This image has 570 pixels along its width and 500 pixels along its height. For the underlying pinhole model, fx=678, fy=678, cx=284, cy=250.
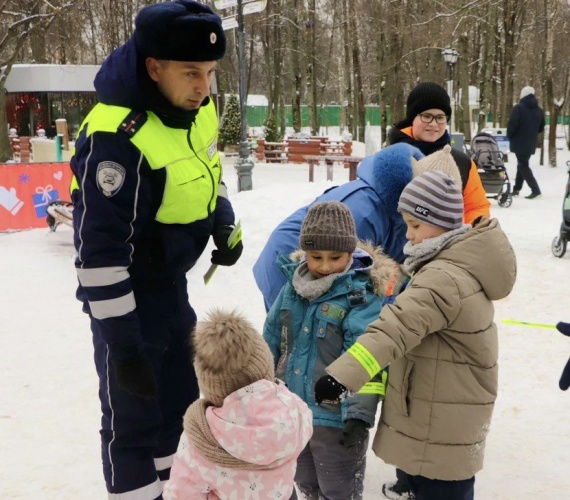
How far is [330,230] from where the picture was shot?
263cm

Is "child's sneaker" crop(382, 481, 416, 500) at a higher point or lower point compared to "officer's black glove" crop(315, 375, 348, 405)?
lower

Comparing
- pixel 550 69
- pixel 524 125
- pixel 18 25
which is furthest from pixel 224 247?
pixel 18 25

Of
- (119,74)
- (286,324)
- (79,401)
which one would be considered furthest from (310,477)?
(79,401)

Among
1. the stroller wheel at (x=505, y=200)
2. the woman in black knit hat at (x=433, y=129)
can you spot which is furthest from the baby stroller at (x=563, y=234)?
the woman in black knit hat at (x=433, y=129)

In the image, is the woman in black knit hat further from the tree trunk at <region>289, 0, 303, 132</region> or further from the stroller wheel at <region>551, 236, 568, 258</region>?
the tree trunk at <region>289, 0, 303, 132</region>

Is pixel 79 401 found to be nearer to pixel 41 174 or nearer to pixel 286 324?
pixel 286 324

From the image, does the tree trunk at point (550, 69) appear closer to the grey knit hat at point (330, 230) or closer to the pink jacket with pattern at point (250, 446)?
the grey knit hat at point (330, 230)

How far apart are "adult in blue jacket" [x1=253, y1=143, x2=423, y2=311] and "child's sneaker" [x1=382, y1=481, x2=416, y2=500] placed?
1.04 meters

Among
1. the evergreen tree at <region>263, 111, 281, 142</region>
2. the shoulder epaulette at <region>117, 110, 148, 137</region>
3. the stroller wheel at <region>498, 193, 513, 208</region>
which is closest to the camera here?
the shoulder epaulette at <region>117, 110, 148, 137</region>

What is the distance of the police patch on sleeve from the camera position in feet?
7.30

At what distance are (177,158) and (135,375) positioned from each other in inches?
30.7

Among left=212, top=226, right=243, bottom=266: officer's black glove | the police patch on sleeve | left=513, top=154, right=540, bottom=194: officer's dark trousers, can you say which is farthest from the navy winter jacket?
A: the police patch on sleeve

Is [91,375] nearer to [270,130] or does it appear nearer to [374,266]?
[374,266]

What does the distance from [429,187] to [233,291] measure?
4600 mm
